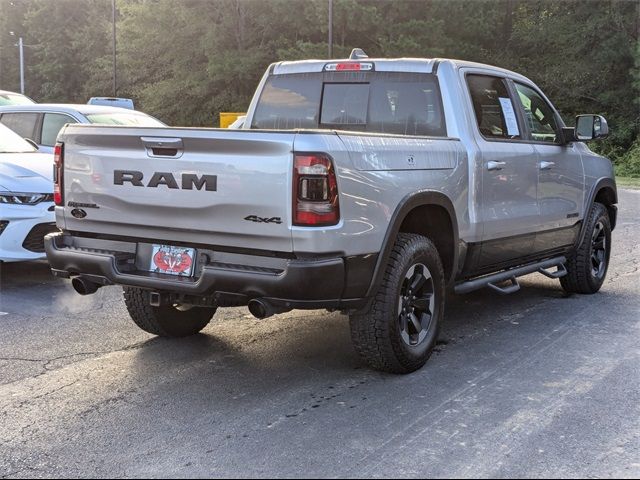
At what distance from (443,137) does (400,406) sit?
189 centimetres

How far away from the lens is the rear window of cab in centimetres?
530

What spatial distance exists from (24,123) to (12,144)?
225cm

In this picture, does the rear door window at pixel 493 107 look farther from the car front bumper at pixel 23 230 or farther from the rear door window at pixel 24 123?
the rear door window at pixel 24 123

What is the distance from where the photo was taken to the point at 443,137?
5012 millimetres

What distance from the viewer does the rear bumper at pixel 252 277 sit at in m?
3.88

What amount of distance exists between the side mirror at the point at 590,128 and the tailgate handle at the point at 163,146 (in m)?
3.76

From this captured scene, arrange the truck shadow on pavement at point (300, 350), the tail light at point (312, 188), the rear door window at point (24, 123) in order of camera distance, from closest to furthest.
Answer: the tail light at point (312, 188) < the truck shadow on pavement at point (300, 350) < the rear door window at point (24, 123)

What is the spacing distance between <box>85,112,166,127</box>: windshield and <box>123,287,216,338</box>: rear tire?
16.7 ft

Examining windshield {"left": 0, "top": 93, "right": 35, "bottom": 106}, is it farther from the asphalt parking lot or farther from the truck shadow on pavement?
the truck shadow on pavement

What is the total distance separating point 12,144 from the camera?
27.0 ft

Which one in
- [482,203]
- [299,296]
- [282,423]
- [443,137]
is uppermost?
[443,137]

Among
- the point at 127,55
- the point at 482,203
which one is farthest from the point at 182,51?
the point at 482,203

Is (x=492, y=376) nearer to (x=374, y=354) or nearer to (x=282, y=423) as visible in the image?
(x=374, y=354)

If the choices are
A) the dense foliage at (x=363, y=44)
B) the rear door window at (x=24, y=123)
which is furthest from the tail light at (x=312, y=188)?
the dense foliage at (x=363, y=44)
